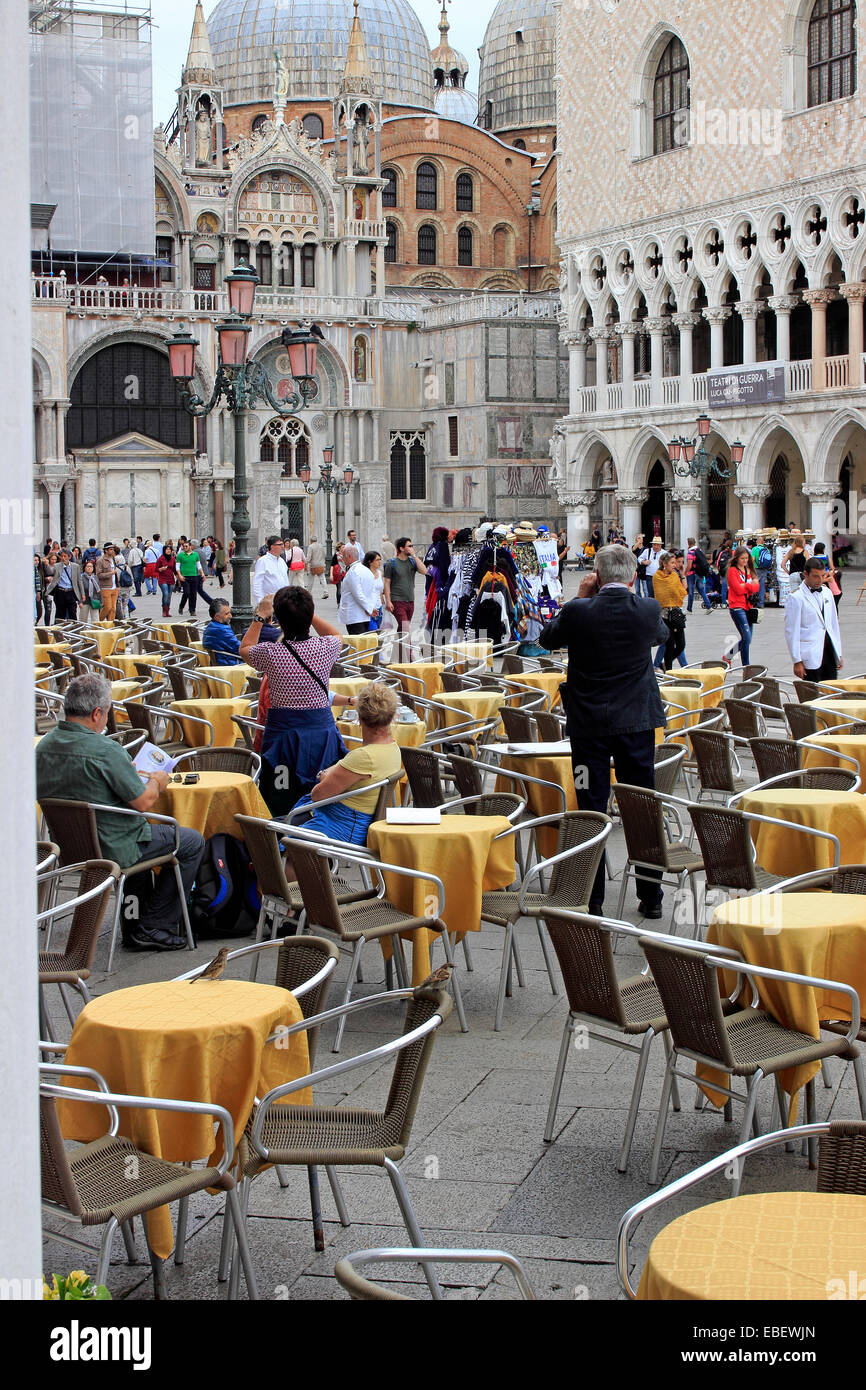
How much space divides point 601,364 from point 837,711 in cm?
3732

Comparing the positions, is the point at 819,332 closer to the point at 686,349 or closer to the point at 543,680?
the point at 686,349

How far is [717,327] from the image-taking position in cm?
4100

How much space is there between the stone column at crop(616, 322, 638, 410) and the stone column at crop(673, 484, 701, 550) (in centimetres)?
442

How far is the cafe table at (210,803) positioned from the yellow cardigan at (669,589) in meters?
8.96

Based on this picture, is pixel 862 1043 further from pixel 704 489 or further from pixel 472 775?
pixel 704 489

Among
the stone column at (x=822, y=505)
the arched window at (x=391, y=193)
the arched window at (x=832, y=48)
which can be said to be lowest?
the stone column at (x=822, y=505)

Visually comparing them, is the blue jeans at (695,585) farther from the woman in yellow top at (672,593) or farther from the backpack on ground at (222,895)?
the backpack on ground at (222,895)

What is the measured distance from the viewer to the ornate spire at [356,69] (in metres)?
53.7

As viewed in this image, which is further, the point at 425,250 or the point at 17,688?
the point at 425,250

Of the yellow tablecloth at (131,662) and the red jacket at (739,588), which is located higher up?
the red jacket at (739,588)

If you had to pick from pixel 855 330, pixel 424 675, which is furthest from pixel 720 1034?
pixel 855 330

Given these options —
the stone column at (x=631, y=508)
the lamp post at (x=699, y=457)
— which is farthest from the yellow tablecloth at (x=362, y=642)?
the stone column at (x=631, y=508)

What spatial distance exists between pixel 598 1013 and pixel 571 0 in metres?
44.7

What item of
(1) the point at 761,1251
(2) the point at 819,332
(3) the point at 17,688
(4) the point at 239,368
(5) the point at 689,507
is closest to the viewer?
(3) the point at 17,688
